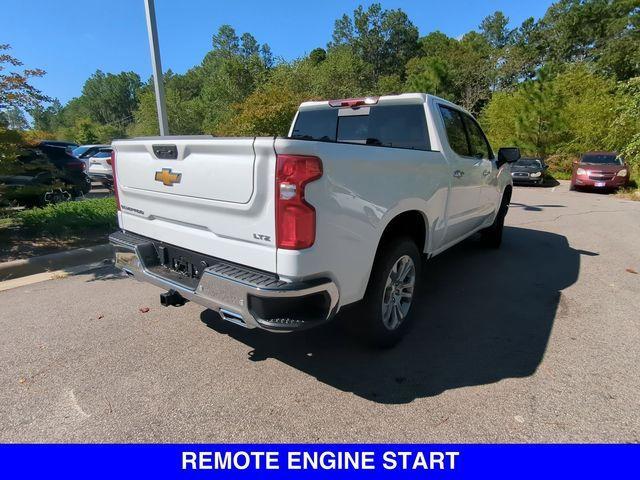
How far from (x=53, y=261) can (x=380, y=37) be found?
257 feet

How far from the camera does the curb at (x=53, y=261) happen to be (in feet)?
17.0

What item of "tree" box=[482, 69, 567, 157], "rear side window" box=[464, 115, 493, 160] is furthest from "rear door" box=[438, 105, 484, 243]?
"tree" box=[482, 69, 567, 157]

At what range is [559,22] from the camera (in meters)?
51.7

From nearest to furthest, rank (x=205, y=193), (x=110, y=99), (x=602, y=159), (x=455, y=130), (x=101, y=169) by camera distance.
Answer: (x=205, y=193), (x=455, y=130), (x=101, y=169), (x=602, y=159), (x=110, y=99)

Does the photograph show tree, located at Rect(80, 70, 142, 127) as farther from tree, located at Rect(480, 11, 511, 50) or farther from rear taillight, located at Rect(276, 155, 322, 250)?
rear taillight, located at Rect(276, 155, 322, 250)

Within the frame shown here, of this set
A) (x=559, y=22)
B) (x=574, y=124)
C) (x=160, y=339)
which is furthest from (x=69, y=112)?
(x=160, y=339)

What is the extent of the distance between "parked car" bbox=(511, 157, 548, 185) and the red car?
77.2 inches

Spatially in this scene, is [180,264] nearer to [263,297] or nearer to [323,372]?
[263,297]

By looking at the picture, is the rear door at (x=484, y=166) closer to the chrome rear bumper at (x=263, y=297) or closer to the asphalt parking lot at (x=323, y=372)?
the asphalt parking lot at (x=323, y=372)

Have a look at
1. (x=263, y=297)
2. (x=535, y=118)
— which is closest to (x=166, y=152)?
(x=263, y=297)

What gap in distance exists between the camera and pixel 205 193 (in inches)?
104

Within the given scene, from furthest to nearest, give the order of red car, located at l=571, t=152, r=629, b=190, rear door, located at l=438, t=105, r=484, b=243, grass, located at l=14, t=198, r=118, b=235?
red car, located at l=571, t=152, r=629, b=190
grass, located at l=14, t=198, r=118, b=235
rear door, located at l=438, t=105, r=484, b=243

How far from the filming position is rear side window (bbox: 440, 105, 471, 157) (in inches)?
165

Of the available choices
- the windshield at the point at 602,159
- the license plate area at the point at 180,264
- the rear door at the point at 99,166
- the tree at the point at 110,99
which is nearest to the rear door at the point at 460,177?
the license plate area at the point at 180,264
